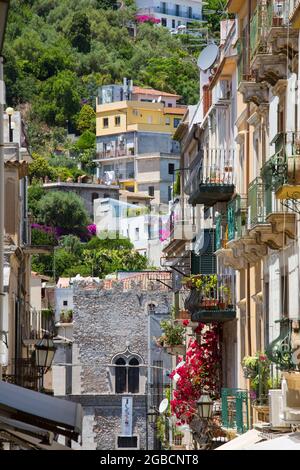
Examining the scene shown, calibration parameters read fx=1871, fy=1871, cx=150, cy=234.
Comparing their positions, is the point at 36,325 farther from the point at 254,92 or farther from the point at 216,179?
the point at 254,92

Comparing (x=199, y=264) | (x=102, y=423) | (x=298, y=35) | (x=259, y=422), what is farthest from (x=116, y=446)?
→ (x=298, y=35)

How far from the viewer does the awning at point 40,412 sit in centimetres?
1577

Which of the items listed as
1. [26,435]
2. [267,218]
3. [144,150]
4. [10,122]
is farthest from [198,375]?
[144,150]

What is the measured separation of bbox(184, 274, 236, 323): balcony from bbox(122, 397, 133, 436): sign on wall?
4237 centimetres

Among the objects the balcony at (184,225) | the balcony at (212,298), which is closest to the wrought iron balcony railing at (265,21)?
the balcony at (212,298)

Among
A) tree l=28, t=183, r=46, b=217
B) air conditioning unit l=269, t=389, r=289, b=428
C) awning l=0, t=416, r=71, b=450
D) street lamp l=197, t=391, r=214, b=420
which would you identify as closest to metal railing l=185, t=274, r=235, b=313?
street lamp l=197, t=391, r=214, b=420

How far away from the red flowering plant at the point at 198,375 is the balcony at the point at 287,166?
18.2m

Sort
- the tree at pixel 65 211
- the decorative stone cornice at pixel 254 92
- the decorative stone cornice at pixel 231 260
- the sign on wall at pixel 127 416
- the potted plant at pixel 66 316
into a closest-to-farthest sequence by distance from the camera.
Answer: the decorative stone cornice at pixel 254 92 → the decorative stone cornice at pixel 231 260 → the sign on wall at pixel 127 416 → the potted plant at pixel 66 316 → the tree at pixel 65 211

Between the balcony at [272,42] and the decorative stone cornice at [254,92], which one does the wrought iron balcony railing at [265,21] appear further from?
the decorative stone cornice at [254,92]

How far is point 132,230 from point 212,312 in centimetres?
11886

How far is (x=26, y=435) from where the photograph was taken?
16484 mm

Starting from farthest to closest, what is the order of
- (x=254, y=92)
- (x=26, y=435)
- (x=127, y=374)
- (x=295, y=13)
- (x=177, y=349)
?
(x=127, y=374) → (x=177, y=349) → (x=254, y=92) → (x=295, y=13) → (x=26, y=435)

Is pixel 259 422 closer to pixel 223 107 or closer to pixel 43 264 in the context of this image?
pixel 223 107

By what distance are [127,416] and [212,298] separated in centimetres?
4496
